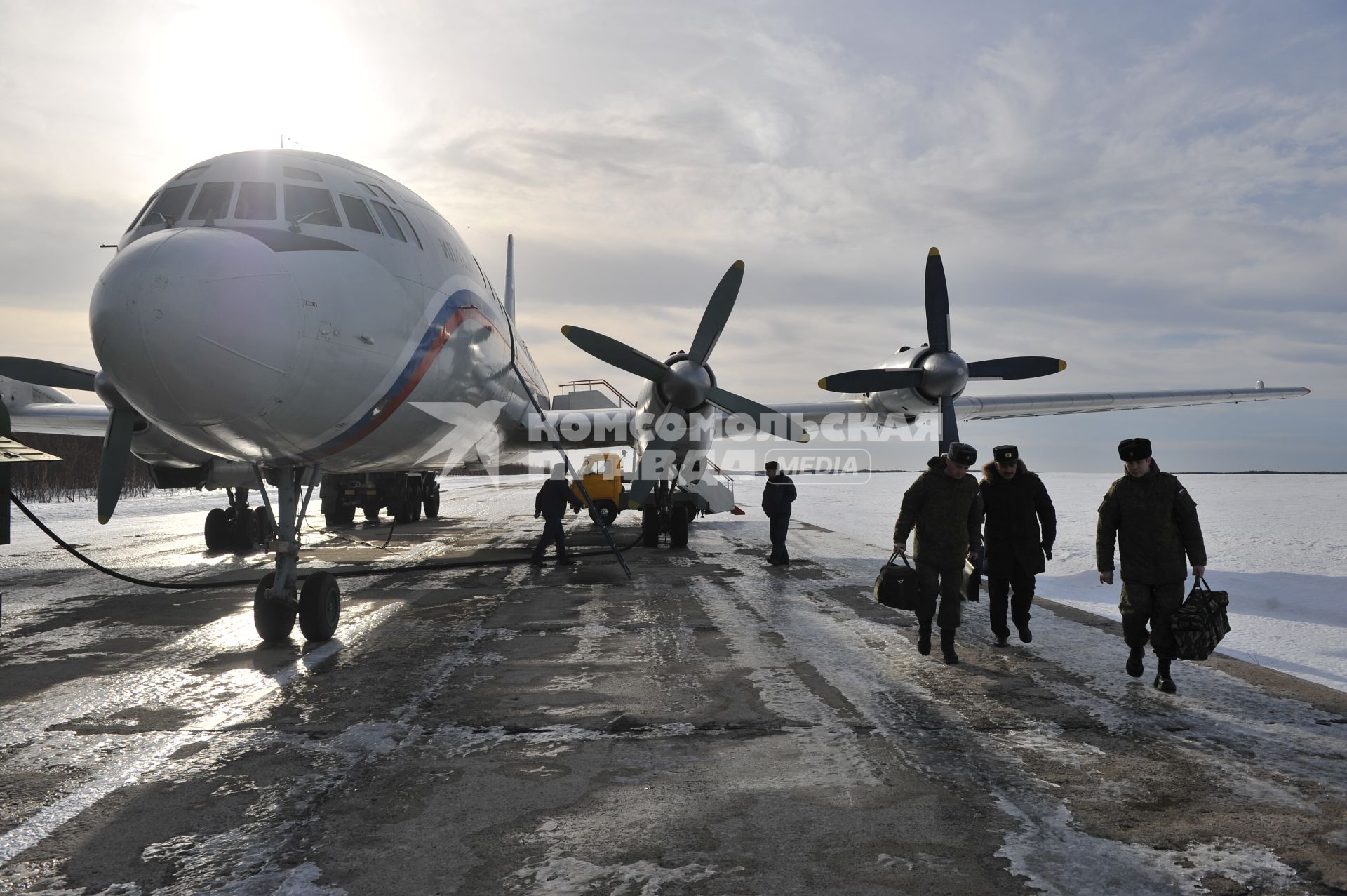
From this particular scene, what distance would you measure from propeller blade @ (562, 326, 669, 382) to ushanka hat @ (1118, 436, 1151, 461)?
832 cm

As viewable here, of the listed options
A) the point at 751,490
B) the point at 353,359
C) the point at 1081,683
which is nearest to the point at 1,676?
the point at 353,359

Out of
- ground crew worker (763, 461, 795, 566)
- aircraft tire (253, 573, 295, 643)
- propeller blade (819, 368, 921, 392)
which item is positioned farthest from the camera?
propeller blade (819, 368, 921, 392)

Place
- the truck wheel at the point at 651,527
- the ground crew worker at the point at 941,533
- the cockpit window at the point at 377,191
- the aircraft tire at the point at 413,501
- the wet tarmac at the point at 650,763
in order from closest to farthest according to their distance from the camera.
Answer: the wet tarmac at the point at 650,763
the ground crew worker at the point at 941,533
the cockpit window at the point at 377,191
the truck wheel at the point at 651,527
the aircraft tire at the point at 413,501

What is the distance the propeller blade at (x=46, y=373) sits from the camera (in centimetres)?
932

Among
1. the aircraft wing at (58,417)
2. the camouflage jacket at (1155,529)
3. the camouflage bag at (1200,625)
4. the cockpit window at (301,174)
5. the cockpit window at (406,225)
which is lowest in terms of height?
the camouflage bag at (1200,625)

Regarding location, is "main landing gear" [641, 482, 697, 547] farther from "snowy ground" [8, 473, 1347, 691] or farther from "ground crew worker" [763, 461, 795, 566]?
"snowy ground" [8, 473, 1347, 691]

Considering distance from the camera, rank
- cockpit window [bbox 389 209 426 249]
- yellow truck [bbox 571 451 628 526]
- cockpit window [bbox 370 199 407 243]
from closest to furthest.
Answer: cockpit window [bbox 370 199 407 243] < cockpit window [bbox 389 209 426 249] < yellow truck [bbox 571 451 628 526]

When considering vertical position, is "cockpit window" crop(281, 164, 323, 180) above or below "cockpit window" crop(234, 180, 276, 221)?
above

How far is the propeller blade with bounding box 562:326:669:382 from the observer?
42.5 feet

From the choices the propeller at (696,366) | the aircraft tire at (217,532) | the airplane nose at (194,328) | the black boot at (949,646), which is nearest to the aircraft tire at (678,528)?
the propeller at (696,366)

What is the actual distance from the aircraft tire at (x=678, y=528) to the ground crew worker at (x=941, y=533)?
8763 mm

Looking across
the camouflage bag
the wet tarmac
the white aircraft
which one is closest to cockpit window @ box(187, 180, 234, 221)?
the white aircraft

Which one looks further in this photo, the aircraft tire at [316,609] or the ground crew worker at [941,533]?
the aircraft tire at [316,609]

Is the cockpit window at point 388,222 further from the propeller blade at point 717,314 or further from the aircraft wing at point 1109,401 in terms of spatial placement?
the aircraft wing at point 1109,401
